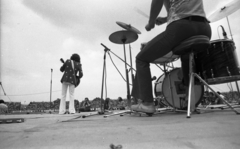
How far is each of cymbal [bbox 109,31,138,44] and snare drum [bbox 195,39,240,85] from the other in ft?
5.07

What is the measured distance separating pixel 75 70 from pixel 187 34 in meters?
3.54

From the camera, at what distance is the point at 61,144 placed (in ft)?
1.94

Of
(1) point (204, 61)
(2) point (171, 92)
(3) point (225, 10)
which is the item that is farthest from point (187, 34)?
(3) point (225, 10)

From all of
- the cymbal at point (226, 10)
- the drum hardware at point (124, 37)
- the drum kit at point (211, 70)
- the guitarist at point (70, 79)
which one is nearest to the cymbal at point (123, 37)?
the drum hardware at point (124, 37)

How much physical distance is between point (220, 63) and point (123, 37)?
1897mm

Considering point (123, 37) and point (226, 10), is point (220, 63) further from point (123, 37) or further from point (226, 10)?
point (226, 10)

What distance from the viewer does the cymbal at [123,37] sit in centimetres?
301

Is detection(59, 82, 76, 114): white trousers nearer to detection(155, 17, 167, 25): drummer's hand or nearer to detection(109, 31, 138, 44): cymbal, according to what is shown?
detection(109, 31, 138, 44): cymbal

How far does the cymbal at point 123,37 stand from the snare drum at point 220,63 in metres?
1.55

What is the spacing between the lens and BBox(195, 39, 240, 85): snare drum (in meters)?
1.86

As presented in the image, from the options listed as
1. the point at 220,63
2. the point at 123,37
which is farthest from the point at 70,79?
the point at 220,63

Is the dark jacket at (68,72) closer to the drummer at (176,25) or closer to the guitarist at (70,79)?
the guitarist at (70,79)

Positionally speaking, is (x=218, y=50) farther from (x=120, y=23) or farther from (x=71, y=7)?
(x=71, y=7)

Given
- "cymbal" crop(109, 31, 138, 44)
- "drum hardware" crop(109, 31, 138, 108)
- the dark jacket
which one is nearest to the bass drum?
"drum hardware" crop(109, 31, 138, 108)
